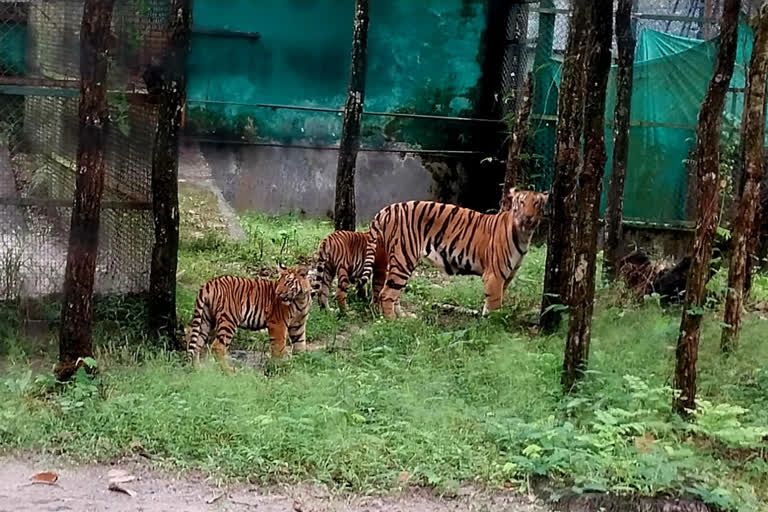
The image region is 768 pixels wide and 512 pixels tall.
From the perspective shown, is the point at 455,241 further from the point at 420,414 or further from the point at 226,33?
the point at 226,33

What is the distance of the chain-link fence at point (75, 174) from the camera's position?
6.27 metres

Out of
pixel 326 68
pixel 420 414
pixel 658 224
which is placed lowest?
pixel 420 414

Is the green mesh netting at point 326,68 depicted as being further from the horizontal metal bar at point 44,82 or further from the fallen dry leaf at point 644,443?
the fallen dry leaf at point 644,443

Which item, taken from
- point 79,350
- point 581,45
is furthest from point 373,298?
point 79,350

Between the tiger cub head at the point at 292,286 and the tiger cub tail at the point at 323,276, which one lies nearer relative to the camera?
the tiger cub head at the point at 292,286

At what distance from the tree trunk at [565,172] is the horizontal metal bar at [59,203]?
2.89m

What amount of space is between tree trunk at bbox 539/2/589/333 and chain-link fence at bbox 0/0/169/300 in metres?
2.84

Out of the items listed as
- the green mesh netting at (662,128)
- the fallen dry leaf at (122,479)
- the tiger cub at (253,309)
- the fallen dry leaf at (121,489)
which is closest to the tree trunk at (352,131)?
the tiger cub at (253,309)

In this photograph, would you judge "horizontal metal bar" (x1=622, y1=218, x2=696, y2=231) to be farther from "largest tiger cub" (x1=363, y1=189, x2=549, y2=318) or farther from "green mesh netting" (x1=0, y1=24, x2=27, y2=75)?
"green mesh netting" (x1=0, y1=24, x2=27, y2=75)

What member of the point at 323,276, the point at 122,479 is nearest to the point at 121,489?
the point at 122,479

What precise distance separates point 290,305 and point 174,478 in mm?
2627

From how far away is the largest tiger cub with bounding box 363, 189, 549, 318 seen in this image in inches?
327

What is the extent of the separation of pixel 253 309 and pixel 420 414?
211 cm

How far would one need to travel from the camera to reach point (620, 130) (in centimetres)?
877
